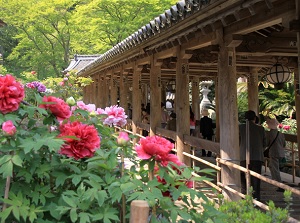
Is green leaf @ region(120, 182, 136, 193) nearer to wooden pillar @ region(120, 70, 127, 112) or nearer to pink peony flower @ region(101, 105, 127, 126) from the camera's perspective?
pink peony flower @ region(101, 105, 127, 126)

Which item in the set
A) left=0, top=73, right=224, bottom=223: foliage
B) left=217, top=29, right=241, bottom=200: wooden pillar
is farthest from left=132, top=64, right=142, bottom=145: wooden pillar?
left=0, top=73, right=224, bottom=223: foliage

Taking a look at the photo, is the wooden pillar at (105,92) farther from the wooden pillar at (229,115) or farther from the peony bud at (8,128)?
the peony bud at (8,128)

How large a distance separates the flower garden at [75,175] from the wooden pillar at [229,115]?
11.6 ft

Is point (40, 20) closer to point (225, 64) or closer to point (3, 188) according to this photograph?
point (225, 64)

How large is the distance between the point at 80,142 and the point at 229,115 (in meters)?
3.90

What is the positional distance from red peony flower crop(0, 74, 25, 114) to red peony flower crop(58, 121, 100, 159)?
27 centimetres

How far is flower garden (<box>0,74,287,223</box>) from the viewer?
174 cm

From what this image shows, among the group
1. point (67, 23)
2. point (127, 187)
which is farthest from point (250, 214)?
point (67, 23)

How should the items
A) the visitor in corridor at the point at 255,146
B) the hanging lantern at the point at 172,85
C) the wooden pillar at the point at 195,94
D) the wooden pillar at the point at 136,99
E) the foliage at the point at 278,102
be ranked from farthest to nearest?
the foliage at the point at 278,102 < the hanging lantern at the point at 172,85 < the wooden pillar at the point at 195,94 < the wooden pillar at the point at 136,99 < the visitor in corridor at the point at 255,146

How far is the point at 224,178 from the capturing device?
→ 5.62m

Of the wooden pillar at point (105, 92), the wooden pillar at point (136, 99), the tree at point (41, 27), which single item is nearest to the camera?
the wooden pillar at point (136, 99)

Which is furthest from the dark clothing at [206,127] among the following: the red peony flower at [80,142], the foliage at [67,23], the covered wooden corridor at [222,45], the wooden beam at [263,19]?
the red peony flower at [80,142]

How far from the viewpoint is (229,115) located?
5523 mm

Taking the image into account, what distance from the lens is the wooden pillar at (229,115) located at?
547 cm
